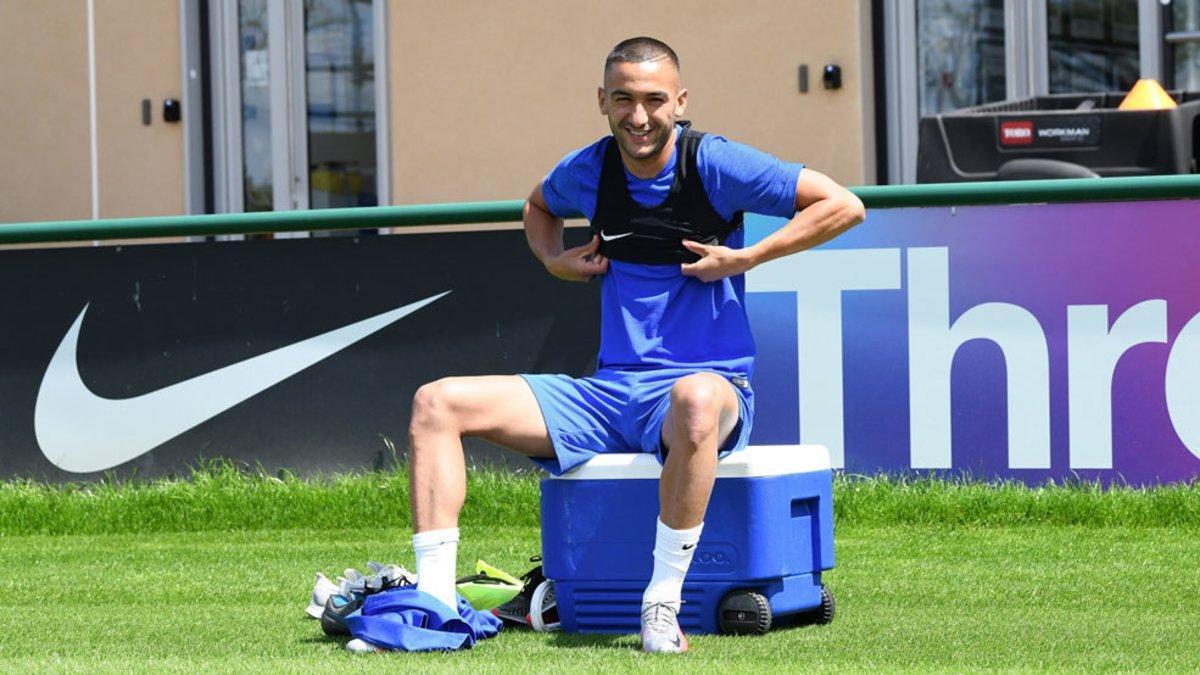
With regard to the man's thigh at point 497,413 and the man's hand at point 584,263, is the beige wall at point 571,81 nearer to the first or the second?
the man's hand at point 584,263

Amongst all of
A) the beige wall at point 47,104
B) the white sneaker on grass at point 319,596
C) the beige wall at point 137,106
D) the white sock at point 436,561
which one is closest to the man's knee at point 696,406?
the white sock at point 436,561

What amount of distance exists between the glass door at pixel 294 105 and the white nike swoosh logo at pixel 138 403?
4104 millimetres

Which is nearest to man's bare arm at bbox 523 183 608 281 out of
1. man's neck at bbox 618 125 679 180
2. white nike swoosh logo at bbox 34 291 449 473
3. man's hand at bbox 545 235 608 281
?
man's hand at bbox 545 235 608 281

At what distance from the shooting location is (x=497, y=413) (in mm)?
4961

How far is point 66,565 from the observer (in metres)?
6.80

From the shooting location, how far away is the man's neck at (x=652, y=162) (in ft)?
16.6

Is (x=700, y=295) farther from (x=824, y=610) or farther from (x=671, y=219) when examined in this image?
(x=824, y=610)

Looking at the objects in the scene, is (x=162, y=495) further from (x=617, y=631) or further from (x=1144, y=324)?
(x=1144, y=324)

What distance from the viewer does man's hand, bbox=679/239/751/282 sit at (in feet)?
16.2

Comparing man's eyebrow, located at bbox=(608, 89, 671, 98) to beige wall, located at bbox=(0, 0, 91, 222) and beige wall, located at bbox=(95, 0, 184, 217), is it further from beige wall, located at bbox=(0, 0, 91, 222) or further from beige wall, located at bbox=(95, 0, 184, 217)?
beige wall, located at bbox=(0, 0, 91, 222)

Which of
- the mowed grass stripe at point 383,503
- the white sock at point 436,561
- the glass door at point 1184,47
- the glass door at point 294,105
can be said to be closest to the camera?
the white sock at point 436,561

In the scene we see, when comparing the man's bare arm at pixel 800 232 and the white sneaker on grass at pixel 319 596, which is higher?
the man's bare arm at pixel 800 232

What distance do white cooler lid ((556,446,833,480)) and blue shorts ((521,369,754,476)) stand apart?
0.03m

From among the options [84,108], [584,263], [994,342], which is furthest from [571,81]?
[584,263]
